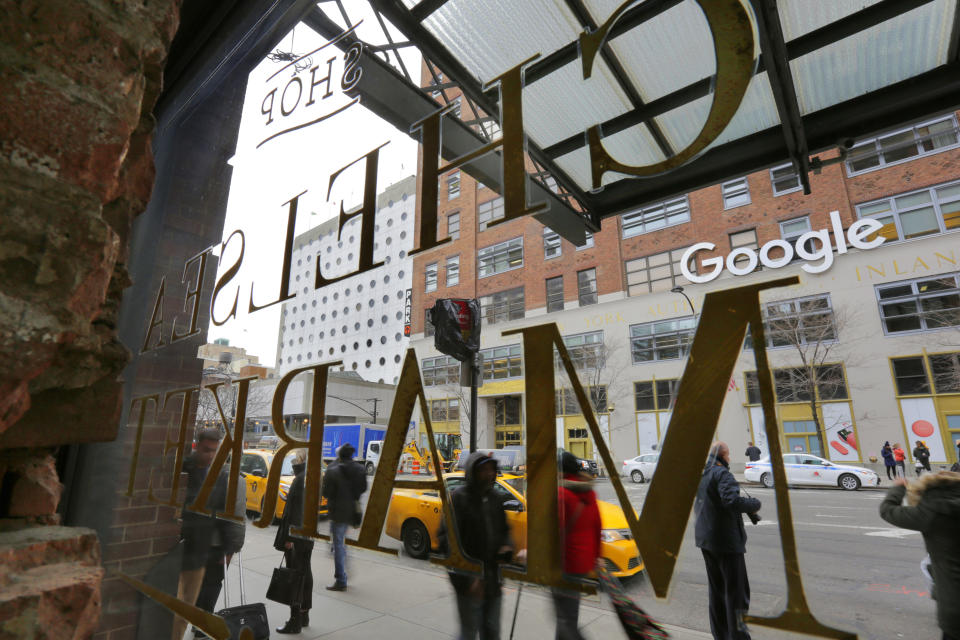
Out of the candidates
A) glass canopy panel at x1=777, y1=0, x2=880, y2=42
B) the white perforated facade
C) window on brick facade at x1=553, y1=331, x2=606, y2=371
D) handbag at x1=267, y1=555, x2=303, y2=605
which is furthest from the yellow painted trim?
glass canopy panel at x1=777, y1=0, x2=880, y2=42

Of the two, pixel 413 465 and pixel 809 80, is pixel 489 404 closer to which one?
pixel 413 465

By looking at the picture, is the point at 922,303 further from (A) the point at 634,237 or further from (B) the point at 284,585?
(B) the point at 284,585

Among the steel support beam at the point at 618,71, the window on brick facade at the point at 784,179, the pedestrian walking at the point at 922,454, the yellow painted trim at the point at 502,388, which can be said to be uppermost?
the steel support beam at the point at 618,71

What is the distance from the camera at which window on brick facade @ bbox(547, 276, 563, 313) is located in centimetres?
145

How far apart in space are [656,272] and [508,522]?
1069 mm

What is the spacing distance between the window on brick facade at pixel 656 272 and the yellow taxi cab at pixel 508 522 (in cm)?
72

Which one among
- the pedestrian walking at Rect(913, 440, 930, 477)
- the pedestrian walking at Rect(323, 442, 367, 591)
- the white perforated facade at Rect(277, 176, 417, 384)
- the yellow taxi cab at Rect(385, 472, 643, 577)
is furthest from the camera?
the pedestrian walking at Rect(913, 440, 930, 477)

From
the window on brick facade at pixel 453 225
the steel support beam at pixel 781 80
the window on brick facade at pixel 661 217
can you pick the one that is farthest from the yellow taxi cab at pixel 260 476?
the steel support beam at pixel 781 80

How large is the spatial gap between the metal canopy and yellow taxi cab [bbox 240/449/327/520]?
1698 millimetres

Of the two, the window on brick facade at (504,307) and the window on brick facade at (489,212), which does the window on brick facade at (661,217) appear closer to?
the window on brick facade at (504,307)

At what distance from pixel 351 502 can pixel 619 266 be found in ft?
4.81

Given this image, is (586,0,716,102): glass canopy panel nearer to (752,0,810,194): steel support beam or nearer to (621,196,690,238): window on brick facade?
(752,0,810,194): steel support beam

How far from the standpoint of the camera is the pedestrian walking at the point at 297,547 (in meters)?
1.52

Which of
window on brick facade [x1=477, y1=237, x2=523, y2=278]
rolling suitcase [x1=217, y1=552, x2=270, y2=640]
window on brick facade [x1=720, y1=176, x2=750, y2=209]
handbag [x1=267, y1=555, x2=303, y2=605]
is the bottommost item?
rolling suitcase [x1=217, y1=552, x2=270, y2=640]
